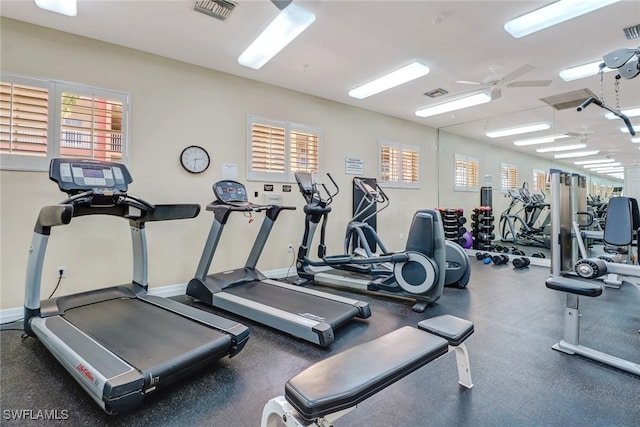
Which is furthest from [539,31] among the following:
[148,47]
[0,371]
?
[0,371]

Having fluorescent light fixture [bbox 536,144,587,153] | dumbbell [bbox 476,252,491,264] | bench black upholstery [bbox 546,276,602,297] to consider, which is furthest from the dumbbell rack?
bench black upholstery [bbox 546,276,602,297]

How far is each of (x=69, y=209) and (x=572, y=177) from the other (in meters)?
6.75

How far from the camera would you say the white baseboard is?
118 inches

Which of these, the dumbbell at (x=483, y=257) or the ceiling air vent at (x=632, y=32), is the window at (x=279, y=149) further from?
the ceiling air vent at (x=632, y=32)

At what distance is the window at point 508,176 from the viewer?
7.94 m

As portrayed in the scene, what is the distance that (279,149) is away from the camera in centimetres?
485

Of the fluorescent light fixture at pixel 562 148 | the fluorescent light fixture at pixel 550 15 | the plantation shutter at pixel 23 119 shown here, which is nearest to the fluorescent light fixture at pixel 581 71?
the fluorescent light fixture at pixel 550 15

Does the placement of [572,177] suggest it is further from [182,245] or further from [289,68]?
[182,245]

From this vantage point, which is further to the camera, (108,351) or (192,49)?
(192,49)

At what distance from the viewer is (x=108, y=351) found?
196 centimetres

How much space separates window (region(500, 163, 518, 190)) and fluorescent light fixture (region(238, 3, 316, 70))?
6.86 metres

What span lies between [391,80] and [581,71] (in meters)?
2.49

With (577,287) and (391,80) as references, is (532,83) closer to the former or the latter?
(391,80)

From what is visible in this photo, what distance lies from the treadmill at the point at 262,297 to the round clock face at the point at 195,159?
70cm
